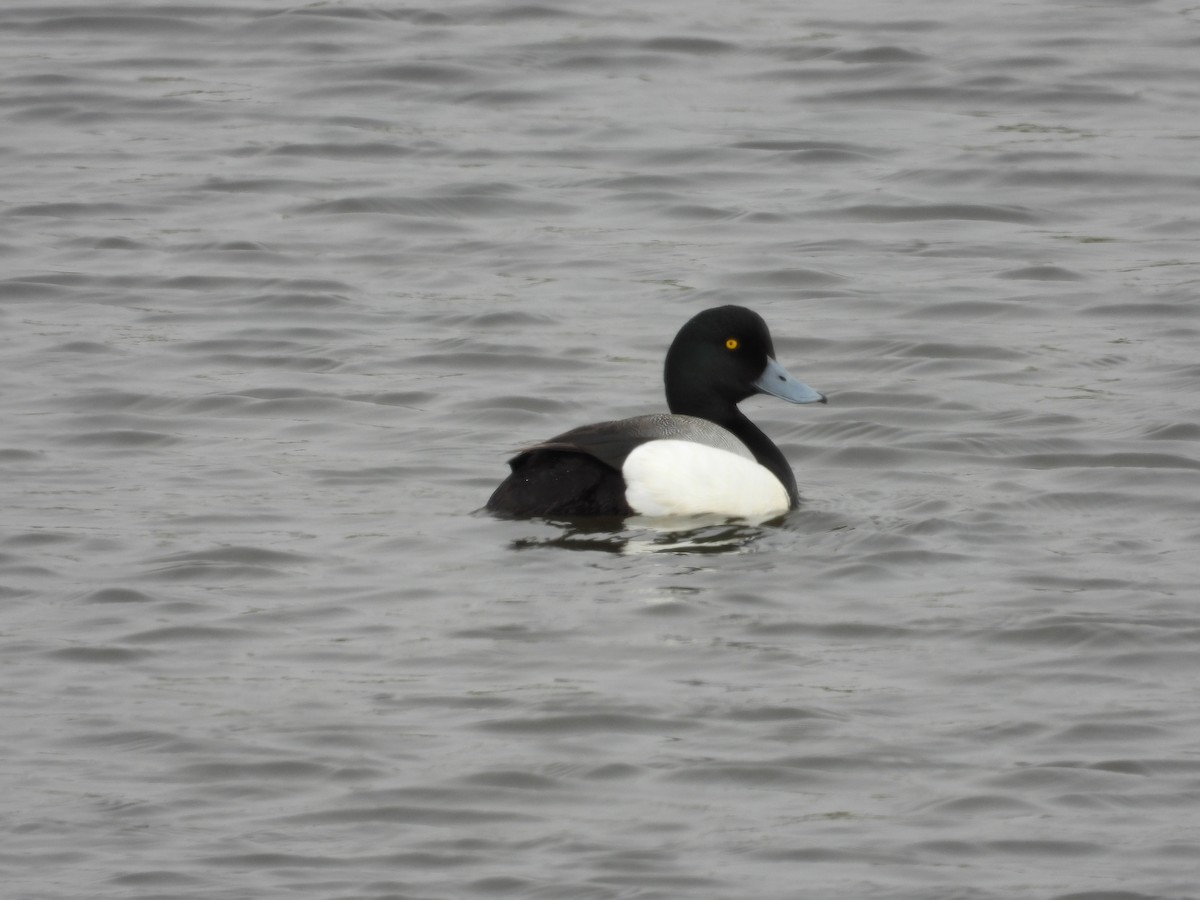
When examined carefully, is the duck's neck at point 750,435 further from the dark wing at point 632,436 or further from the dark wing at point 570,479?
the dark wing at point 570,479

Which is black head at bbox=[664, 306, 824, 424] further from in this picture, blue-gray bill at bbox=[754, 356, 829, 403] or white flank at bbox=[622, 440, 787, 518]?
white flank at bbox=[622, 440, 787, 518]

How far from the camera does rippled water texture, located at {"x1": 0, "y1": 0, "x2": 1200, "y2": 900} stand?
5809mm

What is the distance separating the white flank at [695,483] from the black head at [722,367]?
52 cm

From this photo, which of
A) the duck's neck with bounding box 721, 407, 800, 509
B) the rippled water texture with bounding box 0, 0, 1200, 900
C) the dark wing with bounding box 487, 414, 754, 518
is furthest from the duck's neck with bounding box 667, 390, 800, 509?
the dark wing with bounding box 487, 414, 754, 518

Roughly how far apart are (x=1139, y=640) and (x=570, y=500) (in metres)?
2.21

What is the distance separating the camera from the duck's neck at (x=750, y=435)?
892cm

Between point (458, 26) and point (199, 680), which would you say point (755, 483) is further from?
point (458, 26)

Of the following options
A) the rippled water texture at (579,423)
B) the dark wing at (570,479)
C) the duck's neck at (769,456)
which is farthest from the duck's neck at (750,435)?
the dark wing at (570,479)

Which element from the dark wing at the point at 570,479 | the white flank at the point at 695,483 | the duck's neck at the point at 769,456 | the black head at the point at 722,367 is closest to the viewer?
the dark wing at the point at 570,479

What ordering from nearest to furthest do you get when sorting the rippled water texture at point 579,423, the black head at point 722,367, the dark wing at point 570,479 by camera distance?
1. the rippled water texture at point 579,423
2. the dark wing at point 570,479
3. the black head at point 722,367

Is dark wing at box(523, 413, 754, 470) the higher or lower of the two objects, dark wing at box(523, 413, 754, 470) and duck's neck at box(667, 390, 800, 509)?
the higher

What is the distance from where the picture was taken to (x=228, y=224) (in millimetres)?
13438

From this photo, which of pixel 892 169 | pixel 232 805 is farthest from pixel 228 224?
pixel 232 805

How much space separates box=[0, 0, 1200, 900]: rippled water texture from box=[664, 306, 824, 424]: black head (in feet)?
1.48
